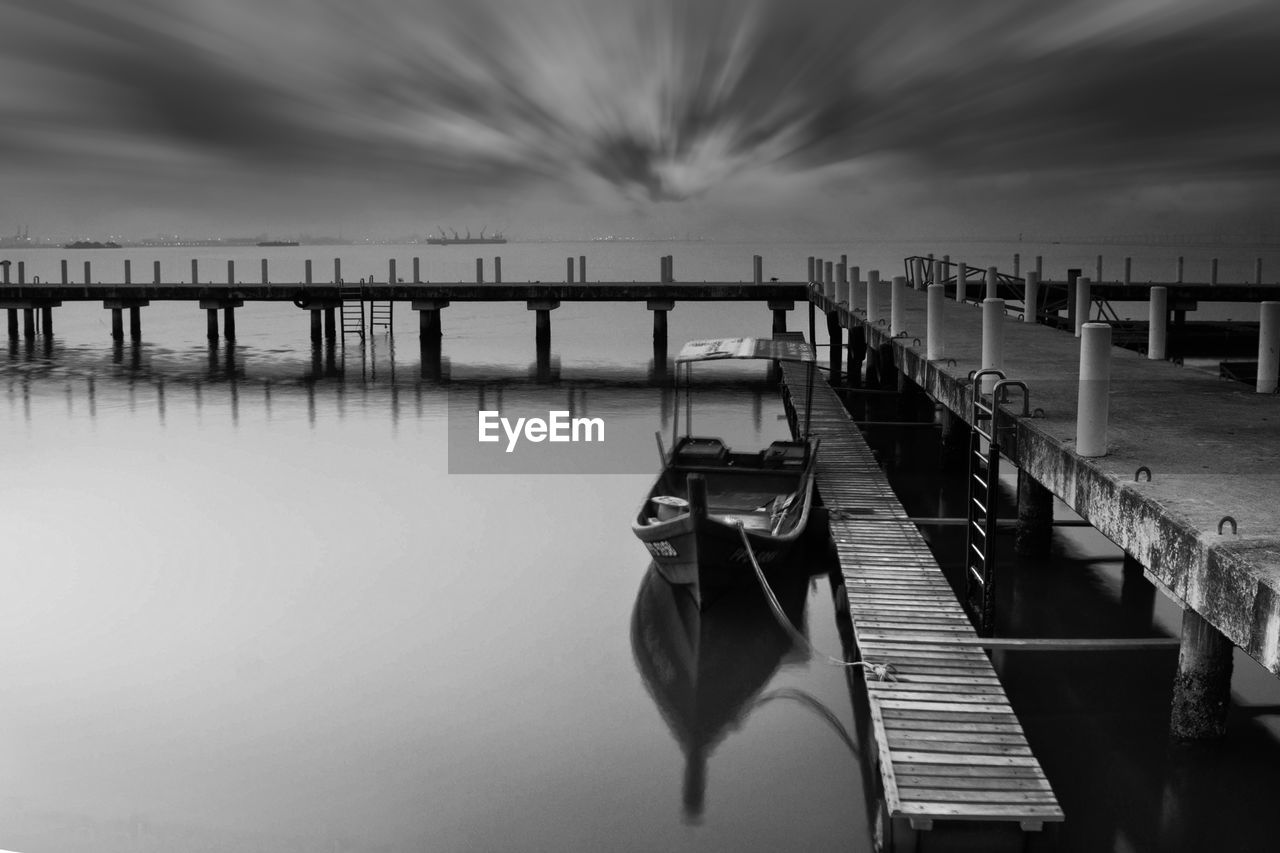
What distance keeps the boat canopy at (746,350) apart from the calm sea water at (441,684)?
2.53m

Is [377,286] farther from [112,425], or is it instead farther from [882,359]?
[882,359]

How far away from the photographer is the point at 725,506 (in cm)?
1376

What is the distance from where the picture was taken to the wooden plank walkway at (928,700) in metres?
6.51

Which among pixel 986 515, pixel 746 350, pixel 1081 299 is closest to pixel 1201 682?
pixel 986 515

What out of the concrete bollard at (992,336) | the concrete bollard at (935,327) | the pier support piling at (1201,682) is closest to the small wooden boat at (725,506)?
the concrete bollard at (935,327)

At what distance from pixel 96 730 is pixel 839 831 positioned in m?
5.76

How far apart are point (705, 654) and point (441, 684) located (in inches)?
95.1

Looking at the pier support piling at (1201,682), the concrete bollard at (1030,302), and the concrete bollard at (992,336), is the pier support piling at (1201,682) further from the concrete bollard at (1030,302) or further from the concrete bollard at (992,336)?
the concrete bollard at (1030,302)

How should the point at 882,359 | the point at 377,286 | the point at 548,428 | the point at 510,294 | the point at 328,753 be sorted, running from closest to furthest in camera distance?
the point at 328,753, the point at 548,428, the point at 882,359, the point at 510,294, the point at 377,286

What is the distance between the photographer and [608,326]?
55719 mm

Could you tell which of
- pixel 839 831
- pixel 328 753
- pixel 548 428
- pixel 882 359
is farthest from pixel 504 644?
pixel 882 359

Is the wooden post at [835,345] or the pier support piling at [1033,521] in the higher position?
the wooden post at [835,345]

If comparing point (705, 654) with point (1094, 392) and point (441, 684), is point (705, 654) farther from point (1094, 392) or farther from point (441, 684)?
point (1094, 392)

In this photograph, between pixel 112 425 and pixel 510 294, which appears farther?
pixel 510 294
